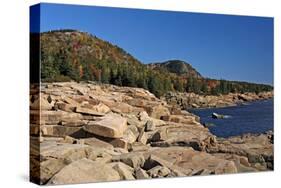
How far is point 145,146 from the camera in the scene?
33.6 feet

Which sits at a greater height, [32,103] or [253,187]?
[32,103]

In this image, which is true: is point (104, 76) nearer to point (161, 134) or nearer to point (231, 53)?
point (161, 134)

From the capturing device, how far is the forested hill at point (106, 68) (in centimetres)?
954

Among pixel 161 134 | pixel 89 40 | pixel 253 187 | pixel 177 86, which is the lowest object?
pixel 253 187

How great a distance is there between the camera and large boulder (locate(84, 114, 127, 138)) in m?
9.77

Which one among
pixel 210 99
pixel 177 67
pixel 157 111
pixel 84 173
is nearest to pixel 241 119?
pixel 210 99

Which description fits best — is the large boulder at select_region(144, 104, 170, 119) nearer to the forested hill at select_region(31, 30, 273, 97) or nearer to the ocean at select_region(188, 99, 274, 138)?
the forested hill at select_region(31, 30, 273, 97)

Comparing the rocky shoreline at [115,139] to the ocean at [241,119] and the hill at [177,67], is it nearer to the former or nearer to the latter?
the ocean at [241,119]

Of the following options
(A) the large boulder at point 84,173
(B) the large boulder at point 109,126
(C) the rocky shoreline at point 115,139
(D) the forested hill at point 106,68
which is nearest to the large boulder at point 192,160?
(C) the rocky shoreline at point 115,139

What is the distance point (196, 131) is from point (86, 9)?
2576mm

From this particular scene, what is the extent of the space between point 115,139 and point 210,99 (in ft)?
6.38

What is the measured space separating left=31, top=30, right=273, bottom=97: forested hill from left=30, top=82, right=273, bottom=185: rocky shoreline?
14 centimetres

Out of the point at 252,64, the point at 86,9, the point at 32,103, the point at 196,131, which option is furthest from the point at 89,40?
the point at 252,64

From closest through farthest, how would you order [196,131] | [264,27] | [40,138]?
[40,138] → [196,131] → [264,27]
